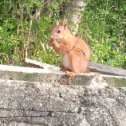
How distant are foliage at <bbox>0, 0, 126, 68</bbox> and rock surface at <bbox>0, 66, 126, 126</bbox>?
3578 mm

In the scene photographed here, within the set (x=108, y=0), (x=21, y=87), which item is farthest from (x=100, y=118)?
(x=108, y=0)

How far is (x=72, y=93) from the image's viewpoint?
3.61 m

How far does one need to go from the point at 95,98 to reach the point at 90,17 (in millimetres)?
5053

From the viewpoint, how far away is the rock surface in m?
3.46

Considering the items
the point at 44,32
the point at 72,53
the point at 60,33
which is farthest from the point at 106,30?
the point at 72,53

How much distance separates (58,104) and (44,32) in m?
4.30

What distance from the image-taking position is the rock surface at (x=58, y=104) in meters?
3.46

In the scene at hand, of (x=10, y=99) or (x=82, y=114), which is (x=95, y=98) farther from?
(x=10, y=99)

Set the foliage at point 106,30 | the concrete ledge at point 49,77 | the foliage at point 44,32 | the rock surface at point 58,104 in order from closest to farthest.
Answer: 1. the rock surface at point 58,104
2. the concrete ledge at point 49,77
3. the foliage at point 44,32
4. the foliage at point 106,30

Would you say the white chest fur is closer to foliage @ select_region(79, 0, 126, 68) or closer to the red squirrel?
the red squirrel

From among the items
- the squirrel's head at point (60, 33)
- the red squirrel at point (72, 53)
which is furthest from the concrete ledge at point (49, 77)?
the squirrel's head at point (60, 33)

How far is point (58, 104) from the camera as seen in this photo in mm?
3537

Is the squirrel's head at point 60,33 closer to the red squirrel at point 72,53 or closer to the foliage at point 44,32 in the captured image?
the red squirrel at point 72,53

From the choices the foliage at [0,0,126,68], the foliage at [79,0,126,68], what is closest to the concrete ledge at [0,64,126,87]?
the foliage at [0,0,126,68]
